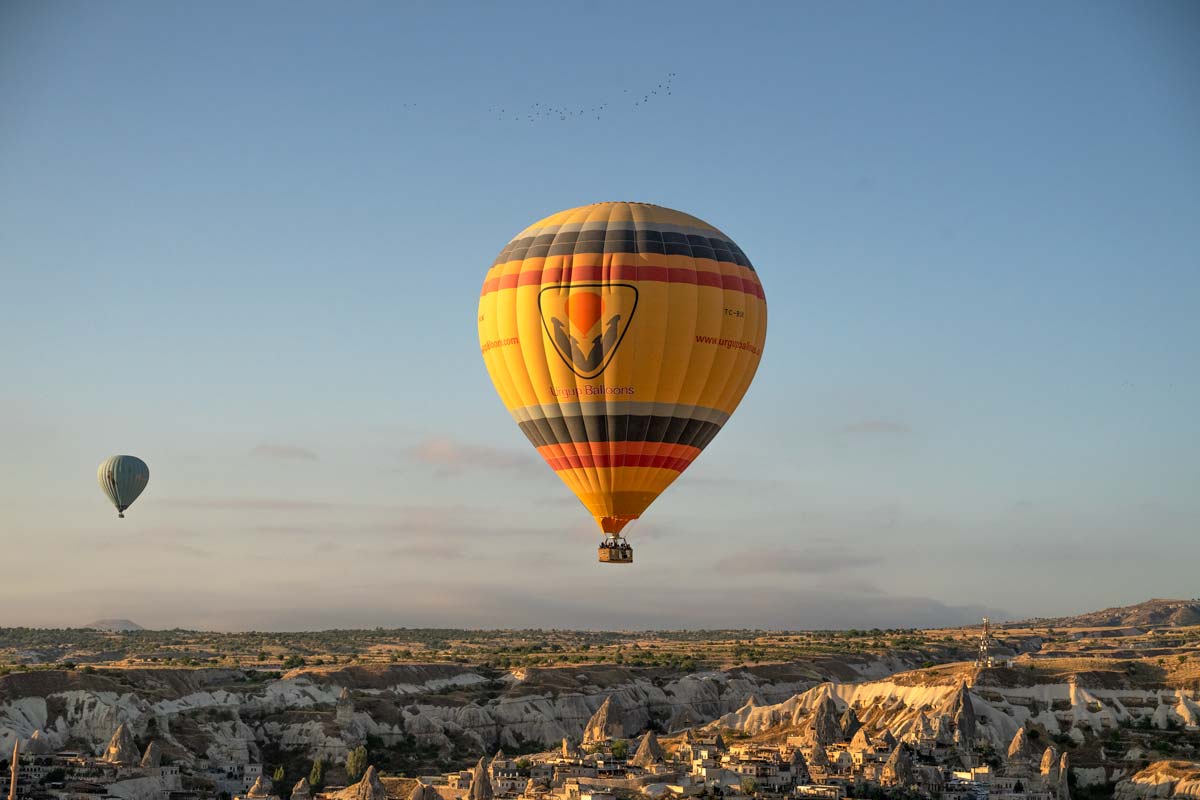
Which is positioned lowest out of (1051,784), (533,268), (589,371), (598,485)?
(1051,784)

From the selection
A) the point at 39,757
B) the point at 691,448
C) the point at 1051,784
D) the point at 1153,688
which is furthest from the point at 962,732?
the point at 39,757

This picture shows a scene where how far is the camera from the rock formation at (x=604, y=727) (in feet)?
570

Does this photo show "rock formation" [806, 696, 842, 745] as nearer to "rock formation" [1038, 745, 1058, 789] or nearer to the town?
the town

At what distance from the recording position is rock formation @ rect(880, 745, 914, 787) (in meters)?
142

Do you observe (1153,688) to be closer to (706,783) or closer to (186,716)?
(706,783)

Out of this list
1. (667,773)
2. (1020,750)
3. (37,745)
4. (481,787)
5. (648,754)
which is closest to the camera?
(481,787)

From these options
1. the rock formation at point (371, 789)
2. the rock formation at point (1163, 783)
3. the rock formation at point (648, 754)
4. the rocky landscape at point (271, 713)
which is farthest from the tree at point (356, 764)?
the rock formation at point (1163, 783)

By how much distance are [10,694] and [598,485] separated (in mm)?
88957

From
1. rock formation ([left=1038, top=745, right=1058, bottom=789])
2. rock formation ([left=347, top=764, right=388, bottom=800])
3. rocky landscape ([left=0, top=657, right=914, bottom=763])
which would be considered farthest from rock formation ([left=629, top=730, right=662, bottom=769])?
rocky landscape ([left=0, top=657, right=914, bottom=763])

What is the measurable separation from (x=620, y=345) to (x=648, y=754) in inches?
2449

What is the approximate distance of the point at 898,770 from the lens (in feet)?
468

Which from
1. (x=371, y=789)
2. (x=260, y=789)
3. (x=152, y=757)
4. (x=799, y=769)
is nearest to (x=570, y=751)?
(x=799, y=769)

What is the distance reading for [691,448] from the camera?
10075cm

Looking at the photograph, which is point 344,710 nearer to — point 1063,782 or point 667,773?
point 667,773
